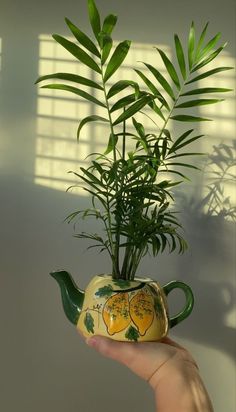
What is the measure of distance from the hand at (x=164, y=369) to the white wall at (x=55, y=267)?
520 millimetres

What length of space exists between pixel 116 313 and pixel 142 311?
6 cm

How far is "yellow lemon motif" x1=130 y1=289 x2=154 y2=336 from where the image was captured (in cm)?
108

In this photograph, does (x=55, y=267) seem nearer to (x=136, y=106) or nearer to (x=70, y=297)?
(x=70, y=297)

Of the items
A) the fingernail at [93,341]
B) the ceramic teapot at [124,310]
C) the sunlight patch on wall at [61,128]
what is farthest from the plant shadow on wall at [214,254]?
the fingernail at [93,341]

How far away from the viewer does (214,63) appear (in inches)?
66.9

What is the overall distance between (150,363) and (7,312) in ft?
2.15

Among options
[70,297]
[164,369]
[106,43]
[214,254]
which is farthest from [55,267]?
[106,43]

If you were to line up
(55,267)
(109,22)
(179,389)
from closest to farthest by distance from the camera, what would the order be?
(179,389), (109,22), (55,267)

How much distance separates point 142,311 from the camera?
3.58 feet

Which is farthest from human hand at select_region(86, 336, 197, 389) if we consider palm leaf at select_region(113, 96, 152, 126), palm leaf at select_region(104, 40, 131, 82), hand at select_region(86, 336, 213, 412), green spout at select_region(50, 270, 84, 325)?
palm leaf at select_region(104, 40, 131, 82)

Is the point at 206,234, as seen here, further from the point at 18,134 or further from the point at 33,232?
the point at 18,134

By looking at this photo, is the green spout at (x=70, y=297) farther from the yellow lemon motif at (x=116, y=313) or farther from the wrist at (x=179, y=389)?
the wrist at (x=179, y=389)

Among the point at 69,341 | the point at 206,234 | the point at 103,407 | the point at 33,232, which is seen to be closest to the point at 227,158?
the point at 206,234

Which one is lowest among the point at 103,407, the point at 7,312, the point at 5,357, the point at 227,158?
the point at 103,407
